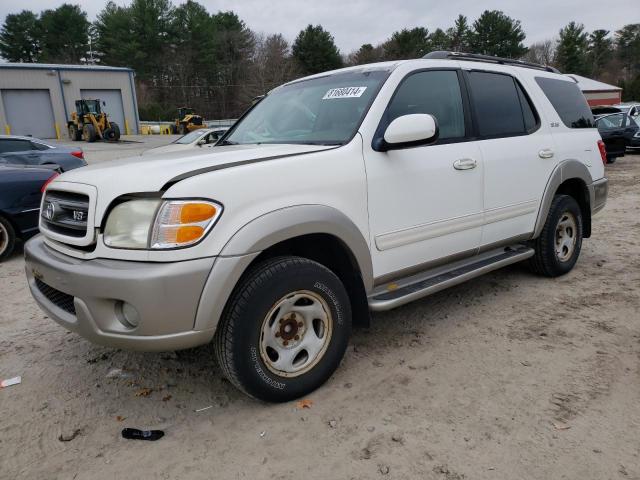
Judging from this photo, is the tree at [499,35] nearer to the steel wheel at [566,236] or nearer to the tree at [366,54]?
the tree at [366,54]

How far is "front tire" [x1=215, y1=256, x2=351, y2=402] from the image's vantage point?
2.48 metres

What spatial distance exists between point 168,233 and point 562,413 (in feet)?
7.24

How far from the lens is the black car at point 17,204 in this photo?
580 cm

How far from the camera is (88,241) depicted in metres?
2.43

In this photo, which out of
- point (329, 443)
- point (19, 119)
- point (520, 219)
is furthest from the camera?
point (19, 119)

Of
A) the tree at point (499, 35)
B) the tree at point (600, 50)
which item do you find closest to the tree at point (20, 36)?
the tree at point (499, 35)

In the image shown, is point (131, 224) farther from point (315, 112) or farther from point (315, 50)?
point (315, 50)

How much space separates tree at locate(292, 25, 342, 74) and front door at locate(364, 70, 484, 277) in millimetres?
57196

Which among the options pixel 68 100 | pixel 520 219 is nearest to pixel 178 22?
pixel 68 100

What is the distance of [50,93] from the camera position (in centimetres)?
3691

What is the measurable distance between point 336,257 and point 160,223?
113cm

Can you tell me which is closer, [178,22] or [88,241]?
[88,241]

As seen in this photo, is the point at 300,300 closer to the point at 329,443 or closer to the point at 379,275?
the point at 379,275

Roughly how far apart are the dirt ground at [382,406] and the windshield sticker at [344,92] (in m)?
1.71
